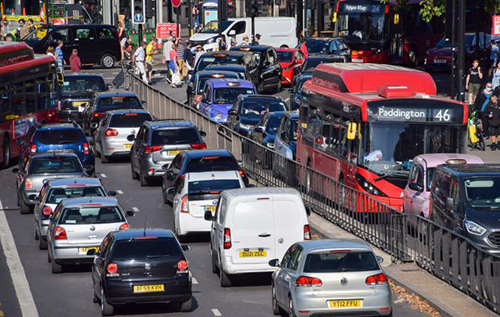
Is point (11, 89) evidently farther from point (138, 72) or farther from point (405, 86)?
point (138, 72)

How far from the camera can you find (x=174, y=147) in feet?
105

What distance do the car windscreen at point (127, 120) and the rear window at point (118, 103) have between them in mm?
4083

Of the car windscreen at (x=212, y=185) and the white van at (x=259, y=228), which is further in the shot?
the car windscreen at (x=212, y=185)

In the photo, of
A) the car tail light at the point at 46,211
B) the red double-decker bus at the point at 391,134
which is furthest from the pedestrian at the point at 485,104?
the car tail light at the point at 46,211

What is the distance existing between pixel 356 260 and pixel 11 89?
21.5 metres

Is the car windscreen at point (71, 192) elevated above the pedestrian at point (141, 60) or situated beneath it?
situated beneath

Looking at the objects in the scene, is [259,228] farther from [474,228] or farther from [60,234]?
[60,234]

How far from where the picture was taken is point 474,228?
20547mm

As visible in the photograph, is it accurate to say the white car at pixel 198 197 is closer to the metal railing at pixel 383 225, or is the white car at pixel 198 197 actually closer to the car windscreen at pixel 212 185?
the car windscreen at pixel 212 185

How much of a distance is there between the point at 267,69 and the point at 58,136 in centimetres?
1922

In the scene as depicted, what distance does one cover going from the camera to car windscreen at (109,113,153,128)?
36.4 m

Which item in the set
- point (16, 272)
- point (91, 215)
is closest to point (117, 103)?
point (16, 272)

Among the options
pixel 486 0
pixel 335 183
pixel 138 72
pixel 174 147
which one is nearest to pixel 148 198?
pixel 174 147

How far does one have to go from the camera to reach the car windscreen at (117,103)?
40.7 meters
